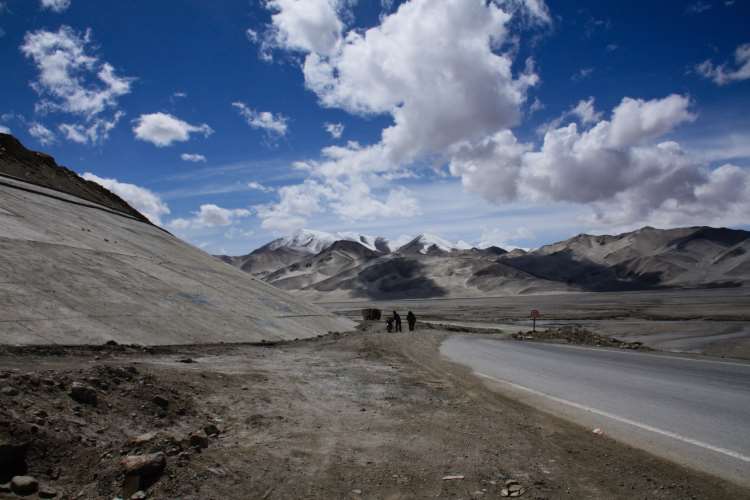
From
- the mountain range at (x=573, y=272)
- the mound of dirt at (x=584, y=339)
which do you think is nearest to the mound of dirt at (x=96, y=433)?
the mound of dirt at (x=584, y=339)

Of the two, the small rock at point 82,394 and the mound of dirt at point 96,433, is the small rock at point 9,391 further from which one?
the small rock at point 82,394

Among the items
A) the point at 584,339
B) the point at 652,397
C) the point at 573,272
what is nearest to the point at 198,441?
the point at 652,397

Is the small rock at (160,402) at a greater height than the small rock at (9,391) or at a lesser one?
lesser

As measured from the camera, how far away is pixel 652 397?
898cm

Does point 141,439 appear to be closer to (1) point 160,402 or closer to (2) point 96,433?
(2) point 96,433

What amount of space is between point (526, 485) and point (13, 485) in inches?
171

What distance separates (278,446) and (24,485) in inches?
94.4

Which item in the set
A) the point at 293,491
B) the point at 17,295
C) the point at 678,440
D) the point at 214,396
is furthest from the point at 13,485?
the point at 17,295

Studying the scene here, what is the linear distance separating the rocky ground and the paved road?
0.63 meters

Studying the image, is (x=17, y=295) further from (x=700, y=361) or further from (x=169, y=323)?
(x=700, y=361)

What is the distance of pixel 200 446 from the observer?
512 cm

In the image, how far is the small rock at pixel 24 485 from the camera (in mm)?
3760

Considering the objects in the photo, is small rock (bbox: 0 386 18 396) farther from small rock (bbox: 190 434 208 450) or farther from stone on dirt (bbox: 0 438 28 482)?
small rock (bbox: 190 434 208 450)

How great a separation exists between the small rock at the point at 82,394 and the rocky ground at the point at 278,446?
0.01 m
